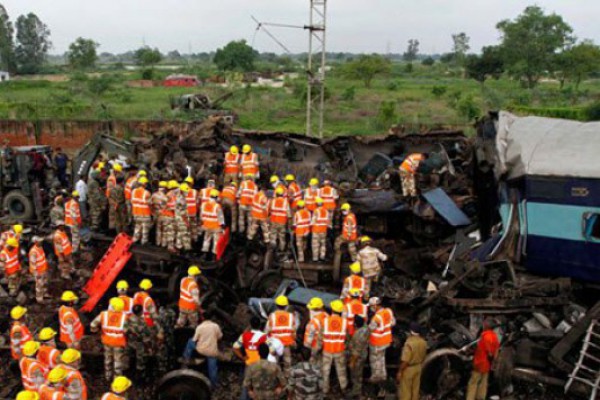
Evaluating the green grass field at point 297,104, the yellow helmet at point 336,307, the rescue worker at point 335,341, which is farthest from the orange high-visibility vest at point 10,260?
the green grass field at point 297,104

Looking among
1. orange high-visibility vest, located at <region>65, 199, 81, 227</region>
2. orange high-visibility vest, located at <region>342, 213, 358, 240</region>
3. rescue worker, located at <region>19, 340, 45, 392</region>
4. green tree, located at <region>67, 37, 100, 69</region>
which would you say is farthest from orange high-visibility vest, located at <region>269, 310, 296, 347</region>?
green tree, located at <region>67, 37, 100, 69</region>

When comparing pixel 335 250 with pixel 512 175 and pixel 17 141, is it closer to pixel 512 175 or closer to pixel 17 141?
pixel 512 175

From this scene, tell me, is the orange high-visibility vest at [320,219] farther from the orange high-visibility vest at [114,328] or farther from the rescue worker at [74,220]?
the rescue worker at [74,220]

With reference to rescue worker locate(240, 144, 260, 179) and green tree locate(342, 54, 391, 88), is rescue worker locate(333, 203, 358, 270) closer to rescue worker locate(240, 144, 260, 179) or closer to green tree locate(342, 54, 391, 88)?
rescue worker locate(240, 144, 260, 179)

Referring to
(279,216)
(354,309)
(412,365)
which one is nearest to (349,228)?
(279,216)

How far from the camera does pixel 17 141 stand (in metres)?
29.4

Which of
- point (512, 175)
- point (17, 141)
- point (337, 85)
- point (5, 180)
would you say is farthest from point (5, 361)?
point (337, 85)

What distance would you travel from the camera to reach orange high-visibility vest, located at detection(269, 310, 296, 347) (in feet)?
28.4

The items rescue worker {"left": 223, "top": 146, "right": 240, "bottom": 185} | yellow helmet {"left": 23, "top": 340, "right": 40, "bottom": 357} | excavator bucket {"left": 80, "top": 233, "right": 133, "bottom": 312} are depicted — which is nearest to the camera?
yellow helmet {"left": 23, "top": 340, "right": 40, "bottom": 357}

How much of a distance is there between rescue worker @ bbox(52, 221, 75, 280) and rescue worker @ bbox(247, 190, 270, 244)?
14.0 ft

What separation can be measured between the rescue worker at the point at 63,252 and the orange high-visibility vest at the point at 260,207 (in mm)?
4438

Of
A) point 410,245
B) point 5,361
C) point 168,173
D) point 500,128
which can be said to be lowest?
point 5,361

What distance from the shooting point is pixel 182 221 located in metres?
12.2

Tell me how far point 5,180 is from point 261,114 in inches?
965
